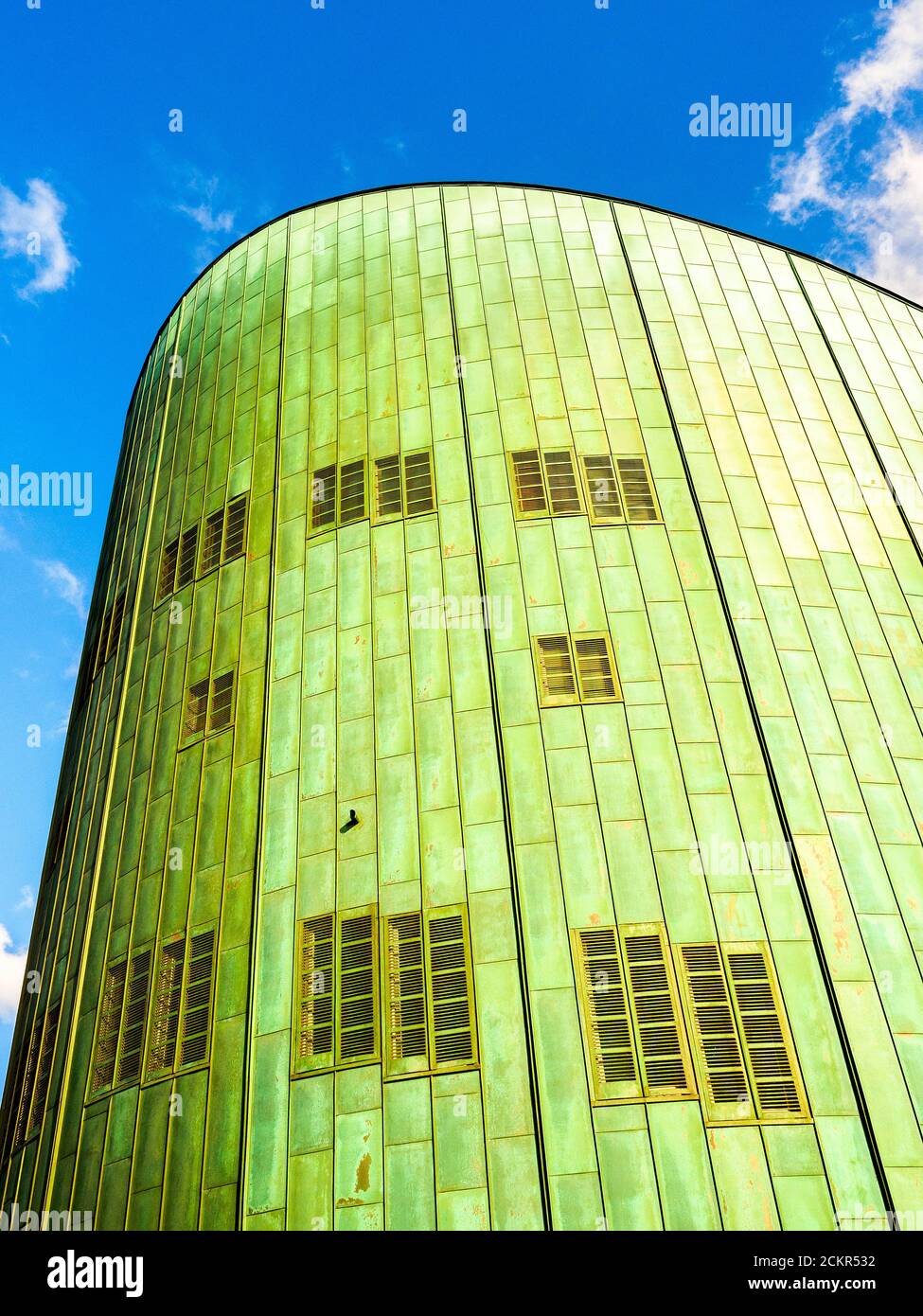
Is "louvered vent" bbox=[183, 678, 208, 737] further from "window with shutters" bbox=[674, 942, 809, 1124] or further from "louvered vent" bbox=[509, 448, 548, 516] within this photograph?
"window with shutters" bbox=[674, 942, 809, 1124]

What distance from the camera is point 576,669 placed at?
2167 centimetres

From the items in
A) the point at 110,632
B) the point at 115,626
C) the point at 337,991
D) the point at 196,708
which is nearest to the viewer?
the point at 337,991

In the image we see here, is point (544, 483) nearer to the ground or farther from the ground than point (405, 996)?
farther from the ground

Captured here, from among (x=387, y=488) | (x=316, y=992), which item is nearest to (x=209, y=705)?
(x=387, y=488)

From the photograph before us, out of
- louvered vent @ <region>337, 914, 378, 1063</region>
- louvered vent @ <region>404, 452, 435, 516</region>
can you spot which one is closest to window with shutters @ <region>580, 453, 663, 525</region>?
louvered vent @ <region>404, 452, 435, 516</region>

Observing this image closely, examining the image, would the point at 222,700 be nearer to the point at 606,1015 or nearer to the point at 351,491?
the point at 351,491

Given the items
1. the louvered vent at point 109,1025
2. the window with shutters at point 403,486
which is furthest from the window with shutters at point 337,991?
the window with shutters at point 403,486

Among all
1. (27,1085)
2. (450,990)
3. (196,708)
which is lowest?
(450,990)

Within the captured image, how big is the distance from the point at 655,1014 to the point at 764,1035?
1.81 m

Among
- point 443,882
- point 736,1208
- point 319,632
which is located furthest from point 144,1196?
point 319,632

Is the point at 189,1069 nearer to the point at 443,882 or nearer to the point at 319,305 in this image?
the point at 443,882

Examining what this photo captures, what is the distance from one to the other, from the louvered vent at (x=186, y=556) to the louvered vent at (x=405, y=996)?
39.2ft

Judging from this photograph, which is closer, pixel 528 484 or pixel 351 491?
pixel 528 484

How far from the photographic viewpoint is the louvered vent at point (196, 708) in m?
23.8
